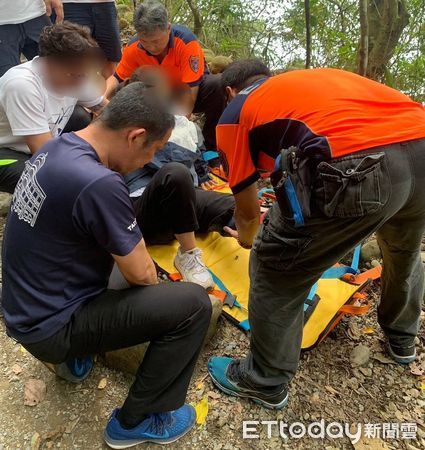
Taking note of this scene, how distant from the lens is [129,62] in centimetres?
406

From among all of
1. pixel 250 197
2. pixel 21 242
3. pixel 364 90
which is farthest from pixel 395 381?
pixel 21 242

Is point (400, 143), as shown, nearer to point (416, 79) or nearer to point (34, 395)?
point (34, 395)

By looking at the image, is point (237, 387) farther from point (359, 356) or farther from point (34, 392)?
point (34, 392)

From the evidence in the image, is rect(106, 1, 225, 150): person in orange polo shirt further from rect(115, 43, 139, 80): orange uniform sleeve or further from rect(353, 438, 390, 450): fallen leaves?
rect(353, 438, 390, 450): fallen leaves

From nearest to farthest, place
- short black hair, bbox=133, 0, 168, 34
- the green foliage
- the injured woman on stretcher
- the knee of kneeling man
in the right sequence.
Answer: the knee of kneeling man
the injured woman on stretcher
short black hair, bbox=133, 0, 168, 34
the green foliage

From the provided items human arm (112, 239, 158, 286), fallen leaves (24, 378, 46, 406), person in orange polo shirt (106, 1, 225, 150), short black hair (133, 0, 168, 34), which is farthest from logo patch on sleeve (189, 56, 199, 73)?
fallen leaves (24, 378, 46, 406)

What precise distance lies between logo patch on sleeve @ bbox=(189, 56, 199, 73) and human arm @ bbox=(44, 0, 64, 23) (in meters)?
1.29

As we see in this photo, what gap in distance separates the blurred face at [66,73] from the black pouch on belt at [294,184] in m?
1.55

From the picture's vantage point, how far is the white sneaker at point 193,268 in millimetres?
2674

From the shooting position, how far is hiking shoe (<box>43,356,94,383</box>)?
2062 millimetres

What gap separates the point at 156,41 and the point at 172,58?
0.90 feet

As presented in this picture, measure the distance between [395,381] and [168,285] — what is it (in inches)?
57.3

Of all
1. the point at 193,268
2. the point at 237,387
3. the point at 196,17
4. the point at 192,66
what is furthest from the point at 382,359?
the point at 196,17

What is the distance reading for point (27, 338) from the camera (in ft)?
5.42
